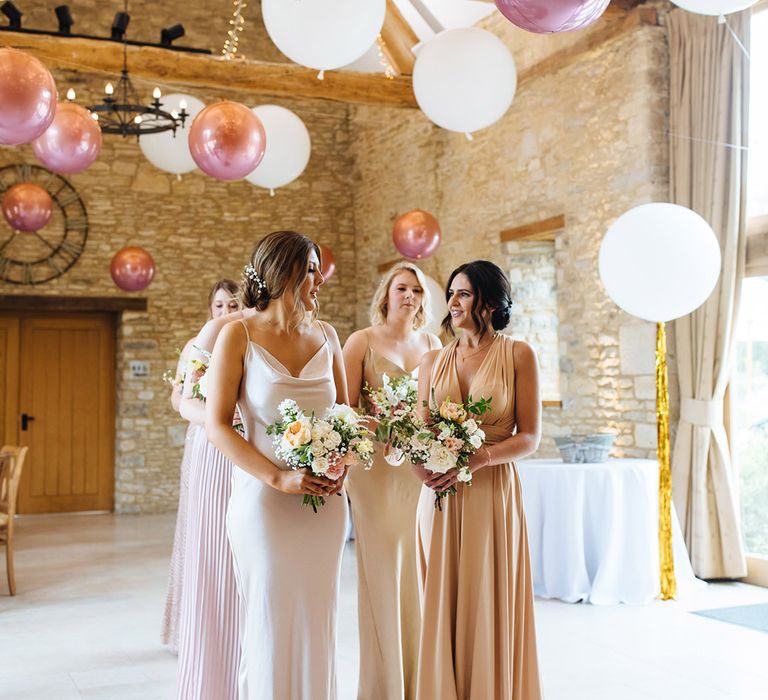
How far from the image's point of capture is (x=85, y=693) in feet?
13.8

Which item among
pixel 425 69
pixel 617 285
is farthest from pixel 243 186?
pixel 617 285

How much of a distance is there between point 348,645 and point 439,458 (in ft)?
7.98

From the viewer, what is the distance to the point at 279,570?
8.68 ft

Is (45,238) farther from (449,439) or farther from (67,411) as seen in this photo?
(449,439)

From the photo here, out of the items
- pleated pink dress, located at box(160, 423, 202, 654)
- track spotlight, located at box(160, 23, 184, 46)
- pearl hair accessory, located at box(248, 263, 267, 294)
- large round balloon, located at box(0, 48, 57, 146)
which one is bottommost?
pleated pink dress, located at box(160, 423, 202, 654)

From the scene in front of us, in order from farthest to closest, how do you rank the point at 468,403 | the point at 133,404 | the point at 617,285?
the point at 133,404
the point at 617,285
the point at 468,403

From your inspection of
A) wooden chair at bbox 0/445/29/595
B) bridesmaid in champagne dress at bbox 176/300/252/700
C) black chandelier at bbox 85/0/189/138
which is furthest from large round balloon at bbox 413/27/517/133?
wooden chair at bbox 0/445/29/595

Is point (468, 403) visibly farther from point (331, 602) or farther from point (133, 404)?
point (133, 404)

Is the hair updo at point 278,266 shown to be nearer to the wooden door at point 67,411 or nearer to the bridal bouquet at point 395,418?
the bridal bouquet at point 395,418

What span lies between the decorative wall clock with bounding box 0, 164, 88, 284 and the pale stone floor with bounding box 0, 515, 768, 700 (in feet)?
14.6

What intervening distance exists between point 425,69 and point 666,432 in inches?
114

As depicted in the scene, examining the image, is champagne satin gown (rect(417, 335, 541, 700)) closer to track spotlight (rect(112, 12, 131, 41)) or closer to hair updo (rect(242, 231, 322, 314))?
hair updo (rect(242, 231, 322, 314))

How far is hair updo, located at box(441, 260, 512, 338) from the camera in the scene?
130 inches

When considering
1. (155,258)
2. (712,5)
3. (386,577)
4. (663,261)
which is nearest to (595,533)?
(663,261)
